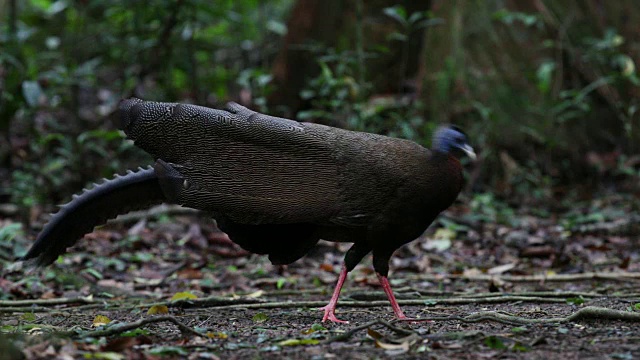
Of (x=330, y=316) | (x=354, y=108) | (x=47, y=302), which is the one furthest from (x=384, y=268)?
(x=354, y=108)

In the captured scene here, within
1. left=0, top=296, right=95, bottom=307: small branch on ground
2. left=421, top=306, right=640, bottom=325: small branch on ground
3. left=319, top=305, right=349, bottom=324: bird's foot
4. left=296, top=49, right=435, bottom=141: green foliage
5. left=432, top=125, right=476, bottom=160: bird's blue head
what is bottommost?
left=0, top=296, right=95, bottom=307: small branch on ground

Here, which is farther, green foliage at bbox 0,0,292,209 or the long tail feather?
green foliage at bbox 0,0,292,209

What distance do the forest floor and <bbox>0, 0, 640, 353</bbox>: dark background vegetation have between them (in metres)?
0.13

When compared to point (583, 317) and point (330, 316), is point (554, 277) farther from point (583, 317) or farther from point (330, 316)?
point (330, 316)

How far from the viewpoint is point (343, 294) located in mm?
5582

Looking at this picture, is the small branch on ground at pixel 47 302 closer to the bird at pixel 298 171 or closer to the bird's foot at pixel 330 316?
the bird at pixel 298 171

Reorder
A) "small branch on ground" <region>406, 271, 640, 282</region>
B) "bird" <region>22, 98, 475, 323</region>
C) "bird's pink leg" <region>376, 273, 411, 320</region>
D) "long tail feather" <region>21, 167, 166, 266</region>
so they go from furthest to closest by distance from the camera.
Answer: "small branch on ground" <region>406, 271, 640, 282</region> < "long tail feather" <region>21, 167, 166, 266</region> < "bird's pink leg" <region>376, 273, 411, 320</region> < "bird" <region>22, 98, 475, 323</region>

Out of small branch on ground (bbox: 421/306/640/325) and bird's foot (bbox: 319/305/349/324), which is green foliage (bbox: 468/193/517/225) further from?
small branch on ground (bbox: 421/306/640/325)

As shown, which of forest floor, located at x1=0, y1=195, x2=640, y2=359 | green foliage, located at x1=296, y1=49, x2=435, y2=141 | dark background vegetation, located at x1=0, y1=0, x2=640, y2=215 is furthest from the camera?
dark background vegetation, located at x1=0, y1=0, x2=640, y2=215

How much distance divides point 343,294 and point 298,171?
152cm

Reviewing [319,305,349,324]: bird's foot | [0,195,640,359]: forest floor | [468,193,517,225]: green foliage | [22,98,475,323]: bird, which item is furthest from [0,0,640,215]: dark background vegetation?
[319,305,349,324]: bird's foot

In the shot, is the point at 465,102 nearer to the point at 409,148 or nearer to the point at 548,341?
the point at 409,148

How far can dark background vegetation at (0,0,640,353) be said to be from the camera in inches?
314

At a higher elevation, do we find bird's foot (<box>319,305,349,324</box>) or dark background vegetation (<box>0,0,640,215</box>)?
dark background vegetation (<box>0,0,640,215</box>)
